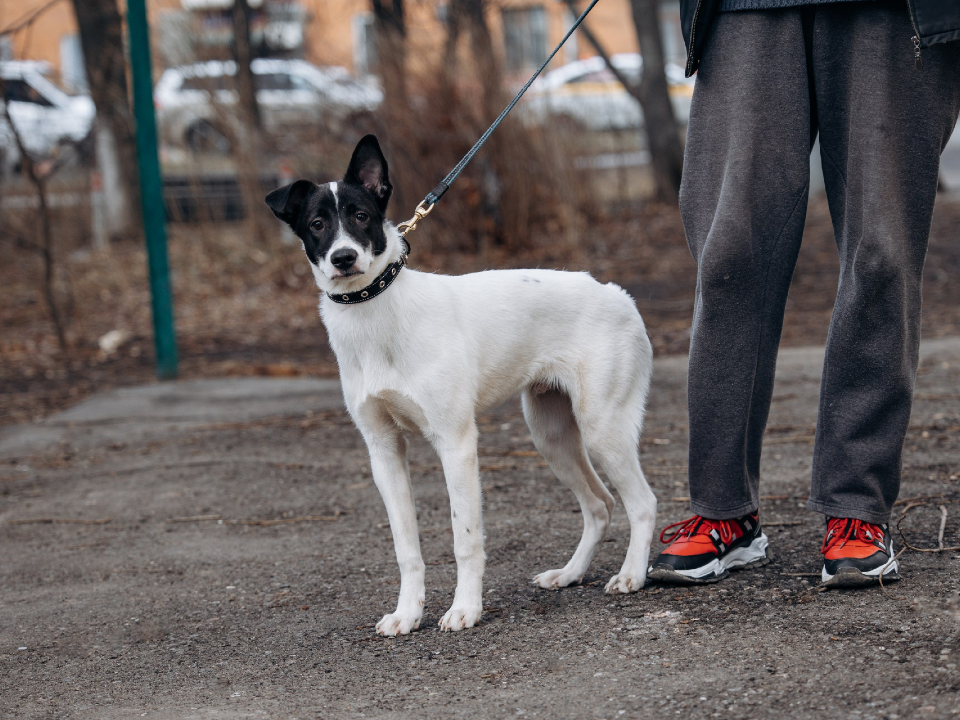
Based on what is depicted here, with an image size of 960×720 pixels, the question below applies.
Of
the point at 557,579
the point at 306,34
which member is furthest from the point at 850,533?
the point at 306,34

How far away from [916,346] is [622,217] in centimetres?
975

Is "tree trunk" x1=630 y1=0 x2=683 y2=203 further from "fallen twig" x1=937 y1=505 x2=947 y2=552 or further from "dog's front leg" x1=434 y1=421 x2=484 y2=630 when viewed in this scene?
"dog's front leg" x1=434 y1=421 x2=484 y2=630

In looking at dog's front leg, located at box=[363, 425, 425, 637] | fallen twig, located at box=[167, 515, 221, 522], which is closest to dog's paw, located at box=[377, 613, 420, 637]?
dog's front leg, located at box=[363, 425, 425, 637]

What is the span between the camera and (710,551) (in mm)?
3029

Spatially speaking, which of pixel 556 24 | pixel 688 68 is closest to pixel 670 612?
pixel 688 68

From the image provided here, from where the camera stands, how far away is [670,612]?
283cm

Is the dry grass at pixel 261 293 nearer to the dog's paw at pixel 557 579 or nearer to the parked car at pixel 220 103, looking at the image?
the parked car at pixel 220 103

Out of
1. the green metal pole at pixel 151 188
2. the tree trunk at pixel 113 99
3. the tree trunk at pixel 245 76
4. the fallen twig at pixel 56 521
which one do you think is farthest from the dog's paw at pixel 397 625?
the tree trunk at pixel 245 76

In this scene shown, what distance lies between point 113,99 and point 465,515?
433 inches

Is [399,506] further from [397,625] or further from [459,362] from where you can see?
[459,362]

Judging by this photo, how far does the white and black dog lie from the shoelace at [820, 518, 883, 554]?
52cm

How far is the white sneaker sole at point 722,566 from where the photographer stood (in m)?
3.01

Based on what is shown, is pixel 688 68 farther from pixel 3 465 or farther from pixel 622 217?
pixel 622 217

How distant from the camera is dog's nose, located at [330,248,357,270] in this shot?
9.48 ft
